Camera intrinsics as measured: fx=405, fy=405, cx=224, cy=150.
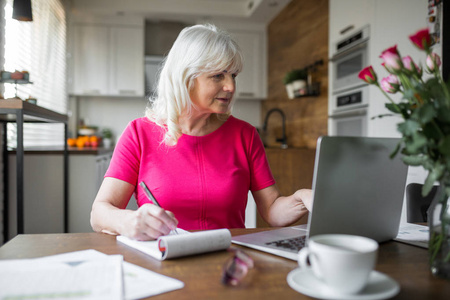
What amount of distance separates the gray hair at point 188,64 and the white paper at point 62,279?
0.70m

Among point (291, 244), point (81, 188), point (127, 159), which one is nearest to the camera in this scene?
point (291, 244)

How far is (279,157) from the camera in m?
3.47

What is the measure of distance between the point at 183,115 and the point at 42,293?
3.06 ft

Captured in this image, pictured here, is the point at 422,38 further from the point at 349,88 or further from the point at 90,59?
the point at 90,59

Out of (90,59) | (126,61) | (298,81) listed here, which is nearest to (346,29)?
(298,81)

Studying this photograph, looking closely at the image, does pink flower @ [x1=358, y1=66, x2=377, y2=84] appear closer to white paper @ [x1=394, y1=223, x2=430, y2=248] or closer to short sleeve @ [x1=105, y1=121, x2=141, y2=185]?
white paper @ [x1=394, y1=223, x2=430, y2=248]

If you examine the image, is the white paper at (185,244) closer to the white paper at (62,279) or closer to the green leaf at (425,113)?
the white paper at (62,279)

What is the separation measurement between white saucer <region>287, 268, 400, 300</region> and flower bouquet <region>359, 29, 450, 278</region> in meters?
0.14

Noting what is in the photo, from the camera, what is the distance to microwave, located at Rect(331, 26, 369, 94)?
2840 mm

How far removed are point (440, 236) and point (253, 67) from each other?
476cm

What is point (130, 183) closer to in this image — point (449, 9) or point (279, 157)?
point (449, 9)

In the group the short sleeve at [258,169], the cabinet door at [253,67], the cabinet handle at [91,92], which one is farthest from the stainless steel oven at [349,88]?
the cabinet handle at [91,92]

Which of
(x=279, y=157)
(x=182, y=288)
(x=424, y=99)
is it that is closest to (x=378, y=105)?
(x=279, y=157)

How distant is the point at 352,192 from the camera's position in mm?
786
